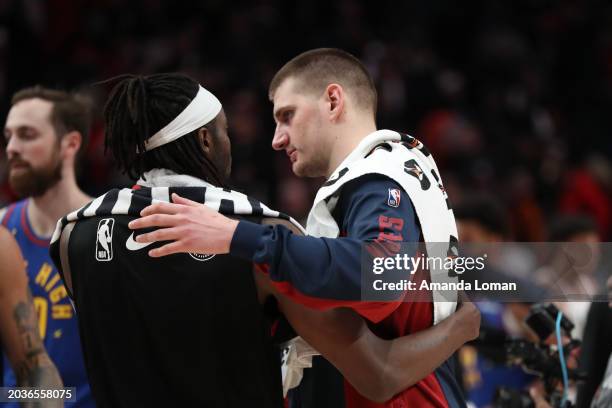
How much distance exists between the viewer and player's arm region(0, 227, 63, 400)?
11.9 feet

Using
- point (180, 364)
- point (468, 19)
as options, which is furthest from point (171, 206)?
point (468, 19)

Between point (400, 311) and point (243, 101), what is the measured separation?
7.01 metres

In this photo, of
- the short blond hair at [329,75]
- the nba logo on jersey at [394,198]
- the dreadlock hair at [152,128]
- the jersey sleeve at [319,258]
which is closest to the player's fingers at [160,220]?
the jersey sleeve at [319,258]

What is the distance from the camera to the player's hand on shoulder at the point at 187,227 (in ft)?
8.52

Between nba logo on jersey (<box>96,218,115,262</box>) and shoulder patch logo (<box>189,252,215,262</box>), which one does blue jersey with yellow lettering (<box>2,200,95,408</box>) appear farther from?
shoulder patch logo (<box>189,252,215,262</box>)

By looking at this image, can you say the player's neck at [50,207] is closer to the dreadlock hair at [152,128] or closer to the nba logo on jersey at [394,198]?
the dreadlock hair at [152,128]

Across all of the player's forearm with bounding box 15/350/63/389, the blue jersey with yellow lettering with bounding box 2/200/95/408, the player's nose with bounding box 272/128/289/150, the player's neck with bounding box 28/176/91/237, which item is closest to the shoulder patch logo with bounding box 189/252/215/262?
the player's nose with bounding box 272/128/289/150

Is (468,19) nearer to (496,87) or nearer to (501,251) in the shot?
(496,87)

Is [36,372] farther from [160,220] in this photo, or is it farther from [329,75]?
[329,75]

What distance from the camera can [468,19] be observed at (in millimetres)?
12750

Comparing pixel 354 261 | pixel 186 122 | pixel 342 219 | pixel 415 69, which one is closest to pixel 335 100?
pixel 342 219

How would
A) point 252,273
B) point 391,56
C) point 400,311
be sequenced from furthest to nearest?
point 391,56
point 400,311
point 252,273

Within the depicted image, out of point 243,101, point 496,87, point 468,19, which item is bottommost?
point 243,101

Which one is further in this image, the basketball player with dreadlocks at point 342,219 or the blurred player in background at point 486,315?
the blurred player in background at point 486,315
